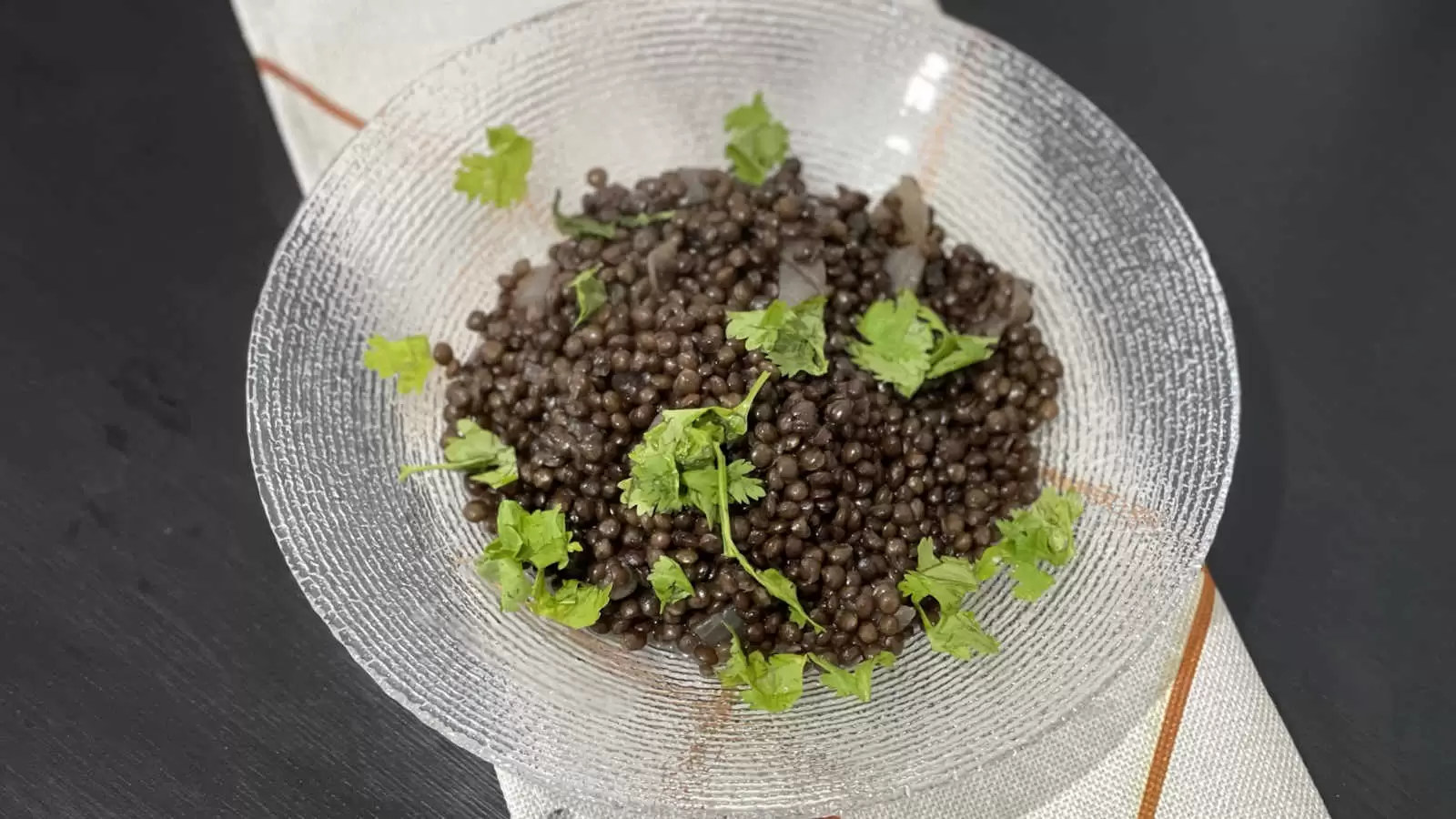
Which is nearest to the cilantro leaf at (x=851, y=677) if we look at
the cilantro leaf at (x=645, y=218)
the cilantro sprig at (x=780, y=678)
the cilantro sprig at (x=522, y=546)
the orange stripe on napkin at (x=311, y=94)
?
the cilantro sprig at (x=780, y=678)

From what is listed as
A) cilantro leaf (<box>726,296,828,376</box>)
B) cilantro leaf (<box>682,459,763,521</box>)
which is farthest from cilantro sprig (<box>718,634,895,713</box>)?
cilantro leaf (<box>726,296,828,376</box>)

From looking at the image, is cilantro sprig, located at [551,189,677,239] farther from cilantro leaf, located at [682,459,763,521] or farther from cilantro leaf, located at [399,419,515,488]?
cilantro leaf, located at [682,459,763,521]

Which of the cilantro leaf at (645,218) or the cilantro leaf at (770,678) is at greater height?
the cilantro leaf at (645,218)

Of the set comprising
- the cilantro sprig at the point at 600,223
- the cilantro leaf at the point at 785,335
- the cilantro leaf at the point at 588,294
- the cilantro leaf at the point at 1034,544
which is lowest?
the cilantro leaf at the point at 1034,544

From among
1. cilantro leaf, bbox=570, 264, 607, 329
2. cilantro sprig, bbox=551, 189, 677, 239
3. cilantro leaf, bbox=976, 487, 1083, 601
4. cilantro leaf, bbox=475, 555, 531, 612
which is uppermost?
cilantro sprig, bbox=551, 189, 677, 239

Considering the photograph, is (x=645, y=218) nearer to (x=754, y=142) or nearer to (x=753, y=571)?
(x=754, y=142)

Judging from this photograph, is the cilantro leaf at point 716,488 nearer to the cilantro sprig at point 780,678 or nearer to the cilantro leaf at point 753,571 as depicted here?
the cilantro leaf at point 753,571

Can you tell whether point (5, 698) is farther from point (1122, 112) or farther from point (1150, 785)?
point (1122, 112)
